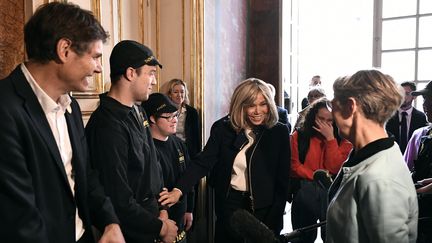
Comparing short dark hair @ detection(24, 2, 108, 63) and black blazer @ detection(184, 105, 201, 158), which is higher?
short dark hair @ detection(24, 2, 108, 63)

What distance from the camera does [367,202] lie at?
1.09m

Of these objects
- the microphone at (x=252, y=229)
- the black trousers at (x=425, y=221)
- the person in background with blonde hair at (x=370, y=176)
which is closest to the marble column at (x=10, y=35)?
the microphone at (x=252, y=229)

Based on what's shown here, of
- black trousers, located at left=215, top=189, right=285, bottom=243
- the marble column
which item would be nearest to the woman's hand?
black trousers, located at left=215, top=189, right=285, bottom=243

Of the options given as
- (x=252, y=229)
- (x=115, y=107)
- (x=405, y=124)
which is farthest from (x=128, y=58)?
(x=405, y=124)

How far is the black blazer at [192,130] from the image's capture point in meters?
3.39

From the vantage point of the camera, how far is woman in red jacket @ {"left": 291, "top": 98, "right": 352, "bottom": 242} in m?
2.51

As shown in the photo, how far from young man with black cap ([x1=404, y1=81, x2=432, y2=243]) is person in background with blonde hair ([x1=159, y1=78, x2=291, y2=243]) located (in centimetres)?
69

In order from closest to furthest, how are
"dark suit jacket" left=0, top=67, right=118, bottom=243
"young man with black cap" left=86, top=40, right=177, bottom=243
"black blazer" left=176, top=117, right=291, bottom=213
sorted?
"dark suit jacket" left=0, top=67, right=118, bottom=243 → "young man with black cap" left=86, top=40, right=177, bottom=243 → "black blazer" left=176, top=117, right=291, bottom=213

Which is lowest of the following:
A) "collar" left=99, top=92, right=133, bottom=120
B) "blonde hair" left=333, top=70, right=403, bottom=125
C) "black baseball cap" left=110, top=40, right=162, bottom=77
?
"collar" left=99, top=92, right=133, bottom=120

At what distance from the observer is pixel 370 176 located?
1.10 meters

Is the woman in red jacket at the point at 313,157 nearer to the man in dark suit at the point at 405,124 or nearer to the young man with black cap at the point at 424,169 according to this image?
the young man with black cap at the point at 424,169

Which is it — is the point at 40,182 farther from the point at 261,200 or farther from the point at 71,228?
the point at 261,200

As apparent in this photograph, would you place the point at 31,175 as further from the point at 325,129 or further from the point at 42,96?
the point at 325,129

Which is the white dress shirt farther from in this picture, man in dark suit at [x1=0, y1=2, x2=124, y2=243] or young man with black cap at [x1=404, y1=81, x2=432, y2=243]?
young man with black cap at [x1=404, y1=81, x2=432, y2=243]
